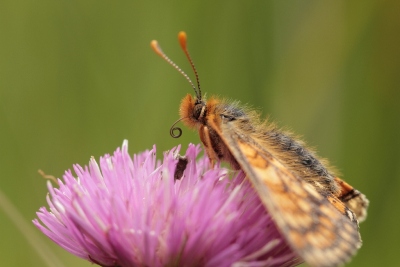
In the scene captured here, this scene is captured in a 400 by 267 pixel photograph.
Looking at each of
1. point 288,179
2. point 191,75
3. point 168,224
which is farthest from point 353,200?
point 191,75

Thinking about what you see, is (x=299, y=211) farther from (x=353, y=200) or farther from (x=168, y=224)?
(x=353, y=200)

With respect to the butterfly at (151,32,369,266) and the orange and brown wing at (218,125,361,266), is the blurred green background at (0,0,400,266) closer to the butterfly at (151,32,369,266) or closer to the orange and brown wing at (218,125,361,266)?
the butterfly at (151,32,369,266)

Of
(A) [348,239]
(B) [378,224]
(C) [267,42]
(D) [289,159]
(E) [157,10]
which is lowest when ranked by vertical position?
(B) [378,224]

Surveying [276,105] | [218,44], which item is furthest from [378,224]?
[218,44]

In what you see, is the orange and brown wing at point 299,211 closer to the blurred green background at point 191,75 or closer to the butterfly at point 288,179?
the butterfly at point 288,179

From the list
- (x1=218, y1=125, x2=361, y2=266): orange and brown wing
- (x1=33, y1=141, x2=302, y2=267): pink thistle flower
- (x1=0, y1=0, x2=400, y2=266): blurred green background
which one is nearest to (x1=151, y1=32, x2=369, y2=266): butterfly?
(x1=218, y1=125, x2=361, y2=266): orange and brown wing

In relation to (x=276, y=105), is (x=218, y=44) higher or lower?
higher

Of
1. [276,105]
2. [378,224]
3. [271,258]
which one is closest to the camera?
[271,258]

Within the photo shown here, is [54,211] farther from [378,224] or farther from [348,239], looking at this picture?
[378,224]
